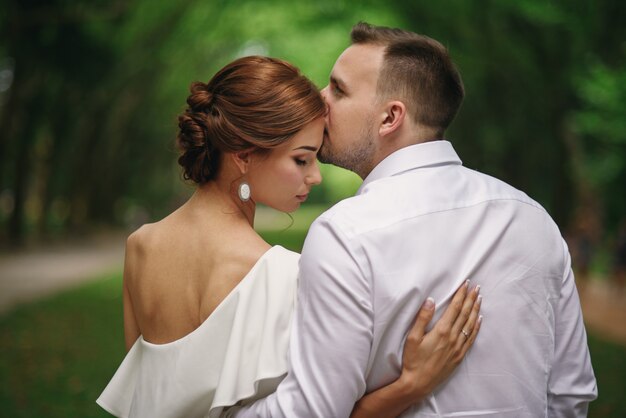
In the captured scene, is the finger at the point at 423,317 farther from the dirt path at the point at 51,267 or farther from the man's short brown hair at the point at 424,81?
the dirt path at the point at 51,267

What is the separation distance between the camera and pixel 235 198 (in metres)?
2.99

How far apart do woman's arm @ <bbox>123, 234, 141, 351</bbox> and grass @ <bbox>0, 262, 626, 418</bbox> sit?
4.76m

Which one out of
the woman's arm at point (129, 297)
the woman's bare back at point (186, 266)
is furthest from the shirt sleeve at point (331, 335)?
the woman's arm at point (129, 297)

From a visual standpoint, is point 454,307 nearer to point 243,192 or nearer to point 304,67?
point 243,192

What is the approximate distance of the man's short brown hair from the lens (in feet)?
9.29

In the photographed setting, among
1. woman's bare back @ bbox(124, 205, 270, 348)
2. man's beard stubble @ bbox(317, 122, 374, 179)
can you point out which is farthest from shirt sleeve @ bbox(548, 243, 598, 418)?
woman's bare back @ bbox(124, 205, 270, 348)

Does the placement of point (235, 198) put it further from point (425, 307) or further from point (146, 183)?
point (146, 183)

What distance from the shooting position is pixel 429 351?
8.23 feet

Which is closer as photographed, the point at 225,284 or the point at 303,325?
the point at 303,325

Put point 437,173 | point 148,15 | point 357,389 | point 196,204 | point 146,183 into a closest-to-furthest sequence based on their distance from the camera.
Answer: point 357,389 → point 437,173 → point 196,204 → point 148,15 → point 146,183

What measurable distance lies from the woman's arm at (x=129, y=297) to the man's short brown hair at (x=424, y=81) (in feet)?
3.81

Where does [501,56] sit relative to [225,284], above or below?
below

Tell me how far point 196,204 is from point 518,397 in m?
1.35

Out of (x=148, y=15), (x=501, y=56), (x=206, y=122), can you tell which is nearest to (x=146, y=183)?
(x=148, y=15)
